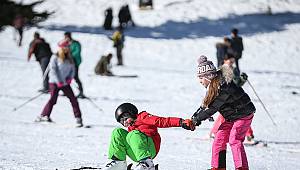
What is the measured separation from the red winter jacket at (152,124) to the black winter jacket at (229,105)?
28cm

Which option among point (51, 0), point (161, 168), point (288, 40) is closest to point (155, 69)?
point (288, 40)

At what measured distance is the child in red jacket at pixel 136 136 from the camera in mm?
5277

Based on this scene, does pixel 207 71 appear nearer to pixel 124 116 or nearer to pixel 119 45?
pixel 124 116

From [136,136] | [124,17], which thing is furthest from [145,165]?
→ [124,17]

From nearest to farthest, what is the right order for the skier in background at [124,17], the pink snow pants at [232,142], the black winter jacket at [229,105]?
the black winter jacket at [229,105], the pink snow pants at [232,142], the skier in background at [124,17]

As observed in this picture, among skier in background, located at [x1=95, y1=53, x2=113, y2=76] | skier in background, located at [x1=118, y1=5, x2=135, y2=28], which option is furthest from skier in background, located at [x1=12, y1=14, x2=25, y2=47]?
skier in background, located at [x1=95, y1=53, x2=113, y2=76]

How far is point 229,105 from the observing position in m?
5.94

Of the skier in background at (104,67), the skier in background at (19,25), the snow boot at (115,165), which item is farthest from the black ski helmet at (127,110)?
the skier in background at (19,25)

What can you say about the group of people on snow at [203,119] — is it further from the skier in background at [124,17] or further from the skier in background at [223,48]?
the skier in background at [124,17]

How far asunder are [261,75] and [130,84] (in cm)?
467

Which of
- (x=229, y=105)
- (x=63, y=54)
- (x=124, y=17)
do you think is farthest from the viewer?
(x=124, y=17)

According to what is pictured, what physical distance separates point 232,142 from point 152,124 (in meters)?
1.09

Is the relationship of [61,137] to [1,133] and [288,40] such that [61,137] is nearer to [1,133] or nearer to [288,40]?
[1,133]

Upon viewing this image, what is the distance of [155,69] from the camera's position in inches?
784
